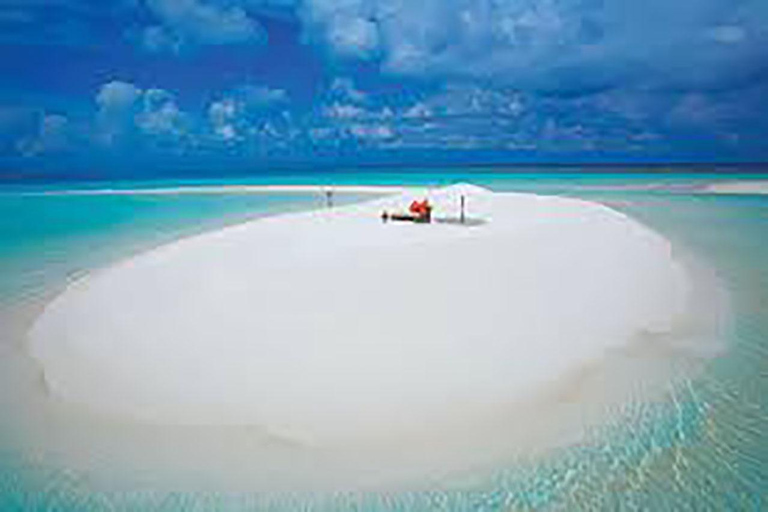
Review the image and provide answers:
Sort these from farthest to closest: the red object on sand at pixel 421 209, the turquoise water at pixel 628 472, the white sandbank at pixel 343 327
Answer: the red object on sand at pixel 421 209, the white sandbank at pixel 343 327, the turquoise water at pixel 628 472

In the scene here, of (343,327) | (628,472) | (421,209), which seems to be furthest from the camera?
(421,209)

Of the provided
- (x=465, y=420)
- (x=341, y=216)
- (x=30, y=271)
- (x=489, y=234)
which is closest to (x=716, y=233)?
(x=489, y=234)

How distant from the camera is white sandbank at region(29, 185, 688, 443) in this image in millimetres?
5301

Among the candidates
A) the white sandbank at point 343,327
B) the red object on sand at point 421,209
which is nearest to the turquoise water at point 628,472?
the white sandbank at point 343,327

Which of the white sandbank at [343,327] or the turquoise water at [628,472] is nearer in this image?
the turquoise water at [628,472]

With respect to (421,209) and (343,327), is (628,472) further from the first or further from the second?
(421,209)

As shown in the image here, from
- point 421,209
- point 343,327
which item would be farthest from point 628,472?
point 421,209

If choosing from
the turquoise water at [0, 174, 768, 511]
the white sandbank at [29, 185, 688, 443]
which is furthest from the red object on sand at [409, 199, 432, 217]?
the turquoise water at [0, 174, 768, 511]

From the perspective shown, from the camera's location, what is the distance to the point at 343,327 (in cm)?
649

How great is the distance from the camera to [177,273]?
9086 millimetres

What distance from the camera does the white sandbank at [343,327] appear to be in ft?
17.4

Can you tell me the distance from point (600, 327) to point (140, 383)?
17.4 feet

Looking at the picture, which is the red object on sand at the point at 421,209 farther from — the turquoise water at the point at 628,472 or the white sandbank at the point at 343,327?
the turquoise water at the point at 628,472

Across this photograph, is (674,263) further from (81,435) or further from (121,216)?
(121,216)
